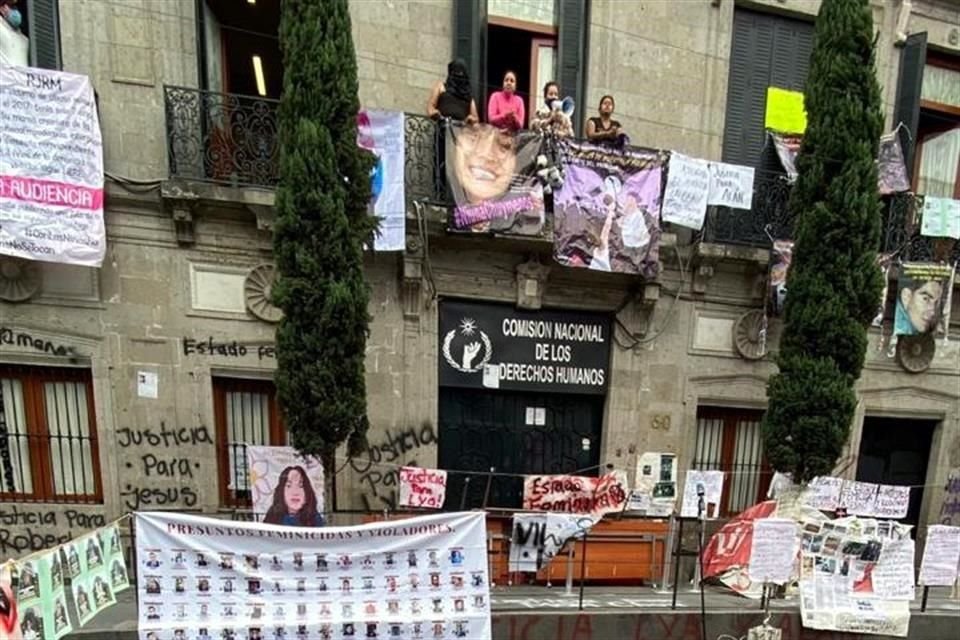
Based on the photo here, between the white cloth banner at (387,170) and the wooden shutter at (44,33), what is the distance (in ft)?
11.6

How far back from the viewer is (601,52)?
8156mm

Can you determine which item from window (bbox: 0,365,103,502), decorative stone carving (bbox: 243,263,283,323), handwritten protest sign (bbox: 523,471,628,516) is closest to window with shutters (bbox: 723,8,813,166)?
handwritten protest sign (bbox: 523,471,628,516)

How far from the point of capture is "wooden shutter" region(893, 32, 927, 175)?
9.02 meters

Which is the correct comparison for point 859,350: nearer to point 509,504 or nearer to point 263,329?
point 509,504

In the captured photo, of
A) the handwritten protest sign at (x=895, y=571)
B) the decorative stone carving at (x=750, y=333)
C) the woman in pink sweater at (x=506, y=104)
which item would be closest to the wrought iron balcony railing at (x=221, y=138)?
the woman in pink sweater at (x=506, y=104)

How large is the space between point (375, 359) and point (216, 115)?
3550 mm

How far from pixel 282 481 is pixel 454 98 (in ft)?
17.1

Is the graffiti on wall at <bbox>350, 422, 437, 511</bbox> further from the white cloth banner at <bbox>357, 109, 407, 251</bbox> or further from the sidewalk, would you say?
the white cloth banner at <bbox>357, 109, 407, 251</bbox>

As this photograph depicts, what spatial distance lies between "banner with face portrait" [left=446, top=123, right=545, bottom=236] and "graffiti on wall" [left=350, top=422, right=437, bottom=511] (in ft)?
9.25

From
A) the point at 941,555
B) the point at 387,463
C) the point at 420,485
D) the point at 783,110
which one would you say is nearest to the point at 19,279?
the point at 387,463

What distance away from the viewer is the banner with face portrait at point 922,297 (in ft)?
29.2

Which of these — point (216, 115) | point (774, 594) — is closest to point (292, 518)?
point (216, 115)

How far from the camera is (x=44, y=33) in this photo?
21.7 ft

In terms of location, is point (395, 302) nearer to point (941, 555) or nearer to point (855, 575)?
point (855, 575)
